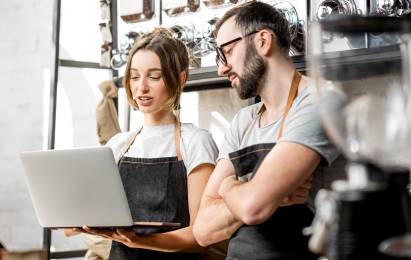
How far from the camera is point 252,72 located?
6.93 feet

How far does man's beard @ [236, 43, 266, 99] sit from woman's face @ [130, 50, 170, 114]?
49 cm

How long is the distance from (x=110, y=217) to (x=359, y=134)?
1.53 metres

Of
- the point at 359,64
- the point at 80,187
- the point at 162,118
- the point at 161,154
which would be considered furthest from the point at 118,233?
the point at 359,64

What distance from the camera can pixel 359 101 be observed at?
86 centimetres

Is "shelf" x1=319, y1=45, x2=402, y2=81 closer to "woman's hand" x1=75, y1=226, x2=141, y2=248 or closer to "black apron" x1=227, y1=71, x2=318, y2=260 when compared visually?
"black apron" x1=227, y1=71, x2=318, y2=260

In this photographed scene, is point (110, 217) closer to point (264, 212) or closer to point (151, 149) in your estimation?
point (151, 149)

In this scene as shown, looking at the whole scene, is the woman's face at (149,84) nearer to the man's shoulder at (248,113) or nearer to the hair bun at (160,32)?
the hair bun at (160,32)

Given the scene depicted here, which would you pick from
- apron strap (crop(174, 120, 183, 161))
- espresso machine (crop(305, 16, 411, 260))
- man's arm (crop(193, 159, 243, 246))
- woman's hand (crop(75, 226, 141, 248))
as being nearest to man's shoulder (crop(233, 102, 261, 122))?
man's arm (crop(193, 159, 243, 246))

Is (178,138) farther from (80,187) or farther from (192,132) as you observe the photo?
(80,187)

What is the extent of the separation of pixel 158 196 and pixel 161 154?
14 cm

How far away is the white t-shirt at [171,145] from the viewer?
2.47m

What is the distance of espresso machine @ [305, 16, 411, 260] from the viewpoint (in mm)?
844

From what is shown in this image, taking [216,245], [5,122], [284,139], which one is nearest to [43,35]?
[5,122]

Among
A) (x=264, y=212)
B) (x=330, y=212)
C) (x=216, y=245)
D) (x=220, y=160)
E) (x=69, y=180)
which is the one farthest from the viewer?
(x=216, y=245)
